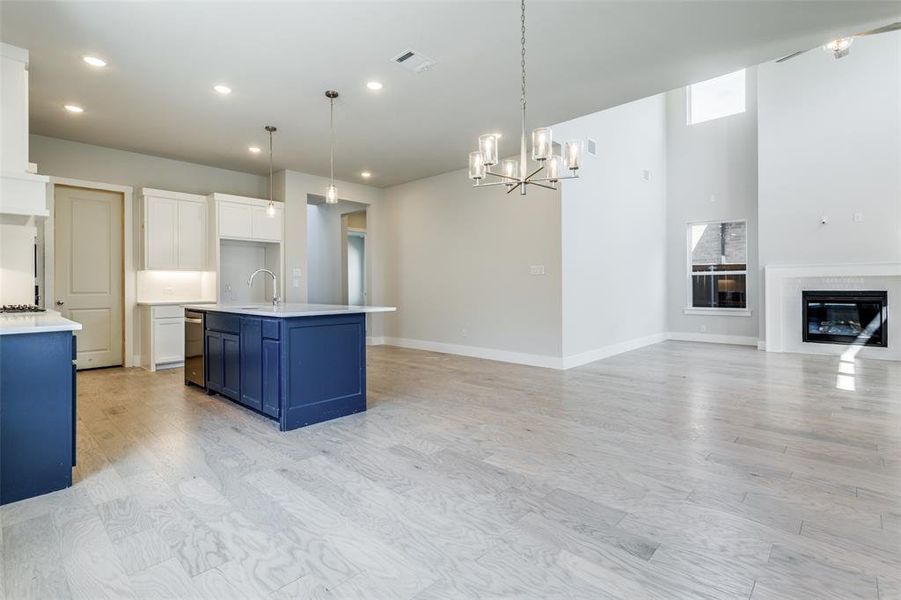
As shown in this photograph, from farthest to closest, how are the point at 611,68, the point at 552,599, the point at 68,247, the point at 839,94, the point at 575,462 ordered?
the point at 839,94, the point at 68,247, the point at 611,68, the point at 575,462, the point at 552,599

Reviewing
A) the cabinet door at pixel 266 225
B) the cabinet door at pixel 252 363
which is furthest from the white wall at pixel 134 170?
the cabinet door at pixel 252 363

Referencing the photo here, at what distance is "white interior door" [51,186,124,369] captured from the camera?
5531 millimetres

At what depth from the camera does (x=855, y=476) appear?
2.53 m

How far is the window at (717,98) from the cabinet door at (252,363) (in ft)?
28.7

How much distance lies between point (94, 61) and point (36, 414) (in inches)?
114

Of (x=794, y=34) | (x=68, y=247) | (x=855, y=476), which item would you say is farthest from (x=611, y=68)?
(x=68, y=247)

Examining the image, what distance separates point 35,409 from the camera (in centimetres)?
235

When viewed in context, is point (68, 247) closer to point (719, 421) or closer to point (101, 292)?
point (101, 292)

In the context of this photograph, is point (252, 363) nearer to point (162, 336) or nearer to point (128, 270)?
point (162, 336)

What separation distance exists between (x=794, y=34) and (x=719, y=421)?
2988 mm

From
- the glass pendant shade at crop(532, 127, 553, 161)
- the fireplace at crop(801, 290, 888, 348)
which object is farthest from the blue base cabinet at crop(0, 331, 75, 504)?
the fireplace at crop(801, 290, 888, 348)

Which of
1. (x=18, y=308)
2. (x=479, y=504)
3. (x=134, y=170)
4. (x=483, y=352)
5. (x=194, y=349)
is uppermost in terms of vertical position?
(x=134, y=170)

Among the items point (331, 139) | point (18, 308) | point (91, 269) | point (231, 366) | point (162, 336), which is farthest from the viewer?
point (162, 336)

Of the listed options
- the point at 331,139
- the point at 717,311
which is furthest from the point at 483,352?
the point at 717,311
